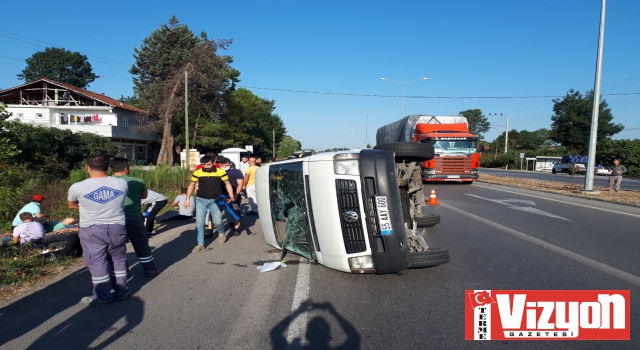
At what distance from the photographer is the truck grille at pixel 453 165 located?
70.7 ft

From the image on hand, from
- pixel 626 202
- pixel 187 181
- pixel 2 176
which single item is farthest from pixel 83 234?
pixel 626 202

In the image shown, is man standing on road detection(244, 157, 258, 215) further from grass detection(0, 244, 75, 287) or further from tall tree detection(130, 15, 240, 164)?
tall tree detection(130, 15, 240, 164)

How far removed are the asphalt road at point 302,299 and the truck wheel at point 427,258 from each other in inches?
8.5

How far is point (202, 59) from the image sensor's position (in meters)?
36.3

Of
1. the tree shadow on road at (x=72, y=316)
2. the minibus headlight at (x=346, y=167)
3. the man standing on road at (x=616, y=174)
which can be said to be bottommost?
the tree shadow on road at (x=72, y=316)

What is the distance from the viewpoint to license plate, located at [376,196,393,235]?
4781 millimetres

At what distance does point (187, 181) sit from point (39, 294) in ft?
44.1

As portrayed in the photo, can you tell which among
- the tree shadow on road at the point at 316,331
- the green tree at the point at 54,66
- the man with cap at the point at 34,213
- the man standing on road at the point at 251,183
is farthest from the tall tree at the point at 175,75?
the green tree at the point at 54,66

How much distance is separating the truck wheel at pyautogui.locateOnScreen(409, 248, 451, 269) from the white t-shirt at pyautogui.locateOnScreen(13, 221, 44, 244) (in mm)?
6037

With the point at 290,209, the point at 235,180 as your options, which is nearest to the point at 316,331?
the point at 290,209

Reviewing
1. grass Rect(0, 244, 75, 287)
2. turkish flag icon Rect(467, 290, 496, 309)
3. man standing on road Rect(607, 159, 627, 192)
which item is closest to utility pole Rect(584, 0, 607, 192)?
man standing on road Rect(607, 159, 627, 192)

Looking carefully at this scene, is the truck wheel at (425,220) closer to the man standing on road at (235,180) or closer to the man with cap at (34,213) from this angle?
the man standing on road at (235,180)

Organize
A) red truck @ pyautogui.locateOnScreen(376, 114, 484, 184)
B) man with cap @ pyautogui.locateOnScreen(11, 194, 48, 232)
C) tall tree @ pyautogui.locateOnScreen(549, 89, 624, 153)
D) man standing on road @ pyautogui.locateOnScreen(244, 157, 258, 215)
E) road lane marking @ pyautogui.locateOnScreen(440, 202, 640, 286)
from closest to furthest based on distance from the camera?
road lane marking @ pyautogui.locateOnScreen(440, 202, 640, 286), man with cap @ pyautogui.locateOnScreen(11, 194, 48, 232), man standing on road @ pyautogui.locateOnScreen(244, 157, 258, 215), red truck @ pyautogui.locateOnScreen(376, 114, 484, 184), tall tree @ pyautogui.locateOnScreen(549, 89, 624, 153)

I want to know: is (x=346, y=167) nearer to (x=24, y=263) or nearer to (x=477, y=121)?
(x=24, y=263)
